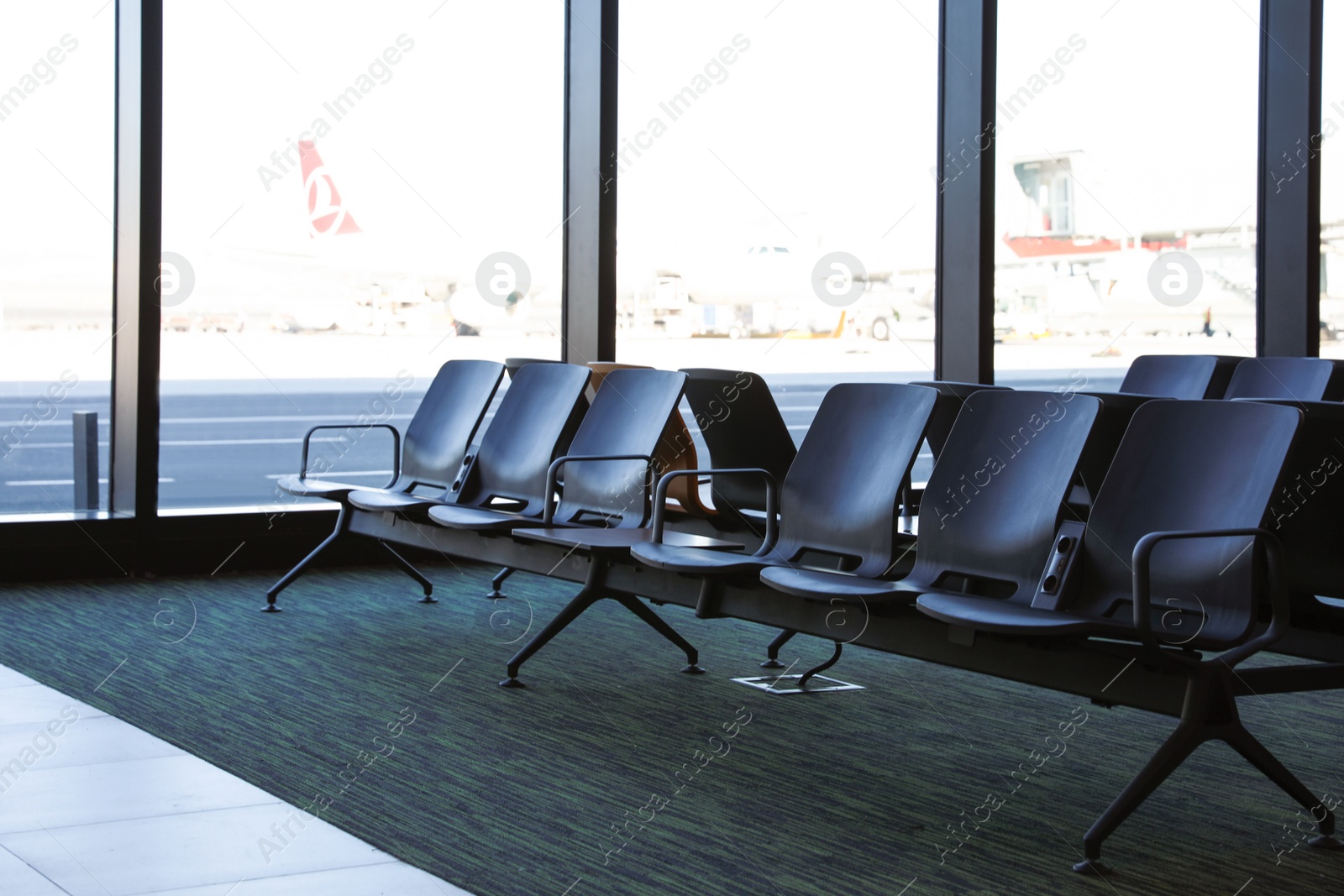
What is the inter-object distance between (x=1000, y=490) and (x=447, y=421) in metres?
2.47

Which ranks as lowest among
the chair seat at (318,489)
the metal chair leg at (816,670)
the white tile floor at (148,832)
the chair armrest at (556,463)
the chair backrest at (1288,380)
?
the white tile floor at (148,832)

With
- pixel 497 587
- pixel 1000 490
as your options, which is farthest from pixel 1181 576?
pixel 497 587

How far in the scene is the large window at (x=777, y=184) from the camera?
20.1ft

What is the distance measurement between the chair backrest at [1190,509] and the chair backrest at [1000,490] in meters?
0.11

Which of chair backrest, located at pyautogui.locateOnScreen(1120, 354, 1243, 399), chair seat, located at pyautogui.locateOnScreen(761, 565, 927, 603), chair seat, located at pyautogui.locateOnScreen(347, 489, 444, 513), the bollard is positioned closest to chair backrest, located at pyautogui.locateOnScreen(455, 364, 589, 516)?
chair seat, located at pyautogui.locateOnScreen(347, 489, 444, 513)

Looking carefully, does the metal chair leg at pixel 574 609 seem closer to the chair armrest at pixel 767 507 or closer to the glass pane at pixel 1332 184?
the chair armrest at pixel 767 507

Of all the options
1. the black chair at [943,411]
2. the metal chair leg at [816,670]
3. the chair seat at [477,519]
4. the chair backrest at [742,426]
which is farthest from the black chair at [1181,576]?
the chair seat at [477,519]

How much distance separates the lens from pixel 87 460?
5.52m

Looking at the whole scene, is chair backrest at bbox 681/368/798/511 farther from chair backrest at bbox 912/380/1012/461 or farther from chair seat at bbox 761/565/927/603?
chair seat at bbox 761/565/927/603

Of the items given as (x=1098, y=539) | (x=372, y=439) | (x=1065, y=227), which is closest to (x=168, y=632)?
(x=1098, y=539)

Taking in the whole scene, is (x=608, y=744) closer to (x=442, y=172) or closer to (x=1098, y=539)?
(x=1098, y=539)

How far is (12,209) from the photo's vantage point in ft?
17.4

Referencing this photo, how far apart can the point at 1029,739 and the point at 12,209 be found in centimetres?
442

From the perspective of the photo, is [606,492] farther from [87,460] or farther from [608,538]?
[87,460]
